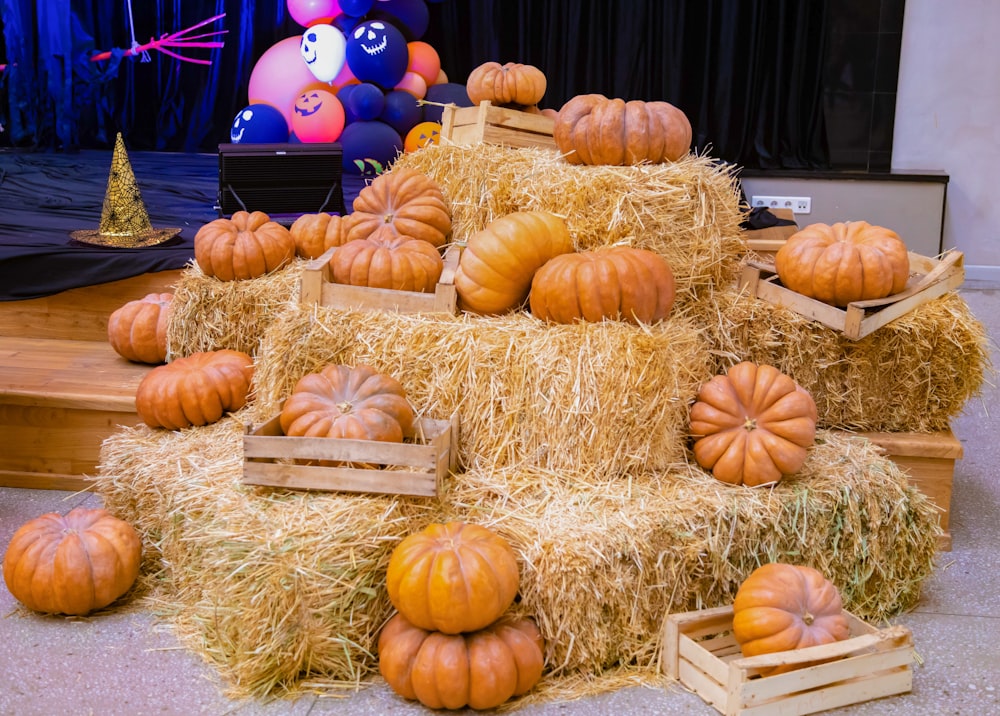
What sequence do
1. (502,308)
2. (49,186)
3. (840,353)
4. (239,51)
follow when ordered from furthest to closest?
(239,51), (49,186), (840,353), (502,308)

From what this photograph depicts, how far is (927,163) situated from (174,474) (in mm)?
5828

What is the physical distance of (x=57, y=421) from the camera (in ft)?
12.2

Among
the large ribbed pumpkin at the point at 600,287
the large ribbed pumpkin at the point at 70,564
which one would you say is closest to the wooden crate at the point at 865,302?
the large ribbed pumpkin at the point at 600,287

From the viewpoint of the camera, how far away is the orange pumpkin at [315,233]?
3857 mm

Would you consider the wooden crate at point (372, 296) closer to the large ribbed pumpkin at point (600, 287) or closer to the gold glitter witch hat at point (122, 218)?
the large ribbed pumpkin at point (600, 287)

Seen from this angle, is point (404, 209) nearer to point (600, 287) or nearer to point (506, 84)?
point (506, 84)

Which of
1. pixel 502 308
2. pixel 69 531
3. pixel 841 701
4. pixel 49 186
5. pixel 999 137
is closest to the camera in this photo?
pixel 841 701

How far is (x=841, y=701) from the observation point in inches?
98.9

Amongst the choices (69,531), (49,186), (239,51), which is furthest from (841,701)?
(239,51)

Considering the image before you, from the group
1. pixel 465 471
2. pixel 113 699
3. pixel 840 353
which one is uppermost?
pixel 840 353

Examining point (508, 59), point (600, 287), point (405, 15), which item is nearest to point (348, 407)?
point (600, 287)

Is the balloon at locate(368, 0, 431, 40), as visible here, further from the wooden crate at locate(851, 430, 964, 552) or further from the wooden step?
the wooden crate at locate(851, 430, 964, 552)

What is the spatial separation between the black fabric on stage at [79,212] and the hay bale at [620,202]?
4.57ft

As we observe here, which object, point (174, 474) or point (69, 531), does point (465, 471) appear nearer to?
point (174, 474)
